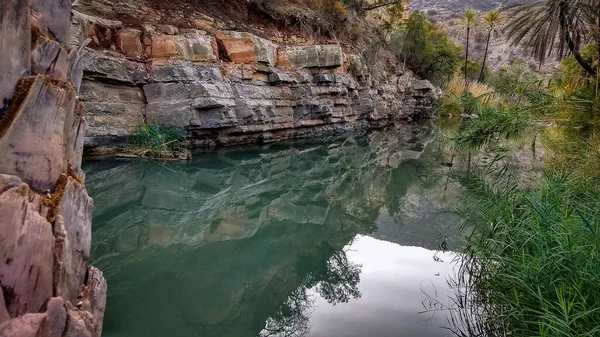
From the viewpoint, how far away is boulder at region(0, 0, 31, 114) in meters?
2.01

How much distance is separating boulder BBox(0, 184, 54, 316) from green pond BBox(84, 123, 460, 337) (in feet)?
3.54

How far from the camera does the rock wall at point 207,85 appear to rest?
8.83 m

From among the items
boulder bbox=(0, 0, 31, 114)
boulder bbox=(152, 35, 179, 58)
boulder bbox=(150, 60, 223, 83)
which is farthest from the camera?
boulder bbox=(152, 35, 179, 58)

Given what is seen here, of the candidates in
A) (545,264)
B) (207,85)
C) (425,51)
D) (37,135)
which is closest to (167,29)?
(207,85)

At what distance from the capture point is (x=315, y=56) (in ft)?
48.6

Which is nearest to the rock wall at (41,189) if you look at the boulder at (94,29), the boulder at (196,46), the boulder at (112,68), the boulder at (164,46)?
the boulder at (112,68)

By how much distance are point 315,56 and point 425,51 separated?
1343cm

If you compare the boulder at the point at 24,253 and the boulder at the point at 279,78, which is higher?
the boulder at the point at 279,78

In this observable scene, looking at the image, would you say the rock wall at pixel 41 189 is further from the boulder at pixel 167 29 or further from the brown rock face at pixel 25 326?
the boulder at pixel 167 29

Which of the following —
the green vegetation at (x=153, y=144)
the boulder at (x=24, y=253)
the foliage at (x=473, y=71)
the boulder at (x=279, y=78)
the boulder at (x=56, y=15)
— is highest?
the foliage at (x=473, y=71)

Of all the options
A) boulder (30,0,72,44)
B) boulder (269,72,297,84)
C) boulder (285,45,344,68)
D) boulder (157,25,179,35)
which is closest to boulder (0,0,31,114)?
boulder (30,0,72,44)

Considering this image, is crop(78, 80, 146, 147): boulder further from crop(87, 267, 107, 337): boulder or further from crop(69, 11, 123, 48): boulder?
Result: crop(87, 267, 107, 337): boulder

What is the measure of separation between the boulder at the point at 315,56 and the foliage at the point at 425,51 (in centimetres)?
955

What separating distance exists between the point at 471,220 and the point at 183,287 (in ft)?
12.3
